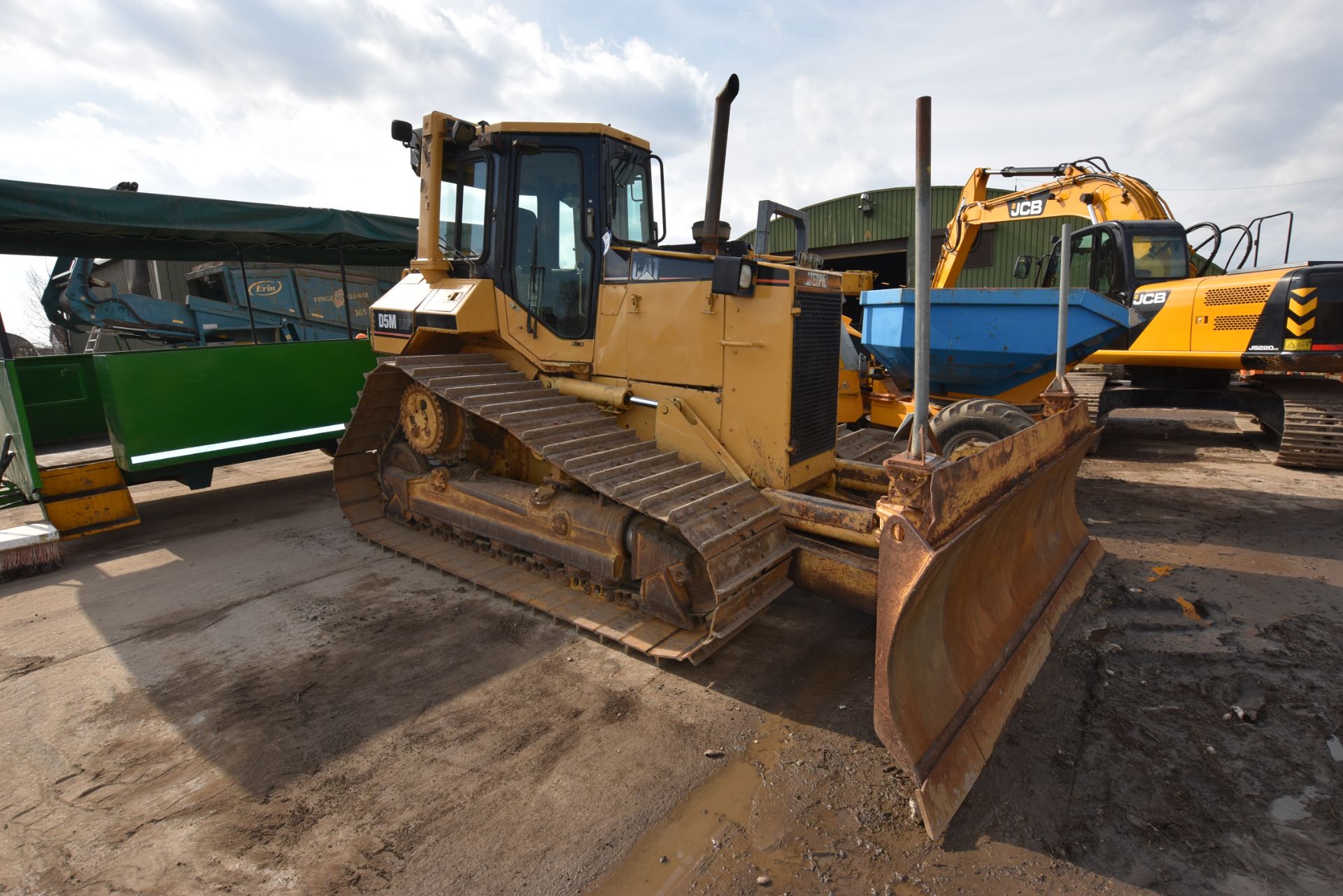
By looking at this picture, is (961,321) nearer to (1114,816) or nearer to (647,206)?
(647,206)

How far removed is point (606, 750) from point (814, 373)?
8.15 ft

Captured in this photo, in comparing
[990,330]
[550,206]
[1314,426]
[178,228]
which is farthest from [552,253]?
[1314,426]

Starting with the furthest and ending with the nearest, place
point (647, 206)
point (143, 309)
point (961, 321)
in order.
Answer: point (143, 309) → point (961, 321) → point (647, 206)

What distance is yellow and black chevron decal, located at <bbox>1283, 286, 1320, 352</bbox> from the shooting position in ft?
22.9

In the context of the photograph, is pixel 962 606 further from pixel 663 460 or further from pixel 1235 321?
pixel 1235 321

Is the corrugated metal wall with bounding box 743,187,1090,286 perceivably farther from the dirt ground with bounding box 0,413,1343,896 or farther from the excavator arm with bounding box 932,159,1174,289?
the dirt ground with bounding box 0,413,1343,896

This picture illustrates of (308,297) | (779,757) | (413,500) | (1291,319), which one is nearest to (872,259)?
(1291,319)

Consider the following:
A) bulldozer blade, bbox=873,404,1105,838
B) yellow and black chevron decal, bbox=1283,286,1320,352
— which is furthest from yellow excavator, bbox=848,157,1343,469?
bulldozer blade, bbox=873,404,1105,838

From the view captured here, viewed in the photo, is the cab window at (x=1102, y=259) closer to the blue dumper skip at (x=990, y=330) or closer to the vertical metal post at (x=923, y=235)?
the blue dumper skip at (x=990, y=330)

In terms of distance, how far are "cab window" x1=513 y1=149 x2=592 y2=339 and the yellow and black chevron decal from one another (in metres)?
7.27

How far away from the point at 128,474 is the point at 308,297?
42.1 ft

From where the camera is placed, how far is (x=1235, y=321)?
7422mm

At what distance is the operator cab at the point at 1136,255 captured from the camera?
8.05 metres

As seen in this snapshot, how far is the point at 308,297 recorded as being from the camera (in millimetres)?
17406
